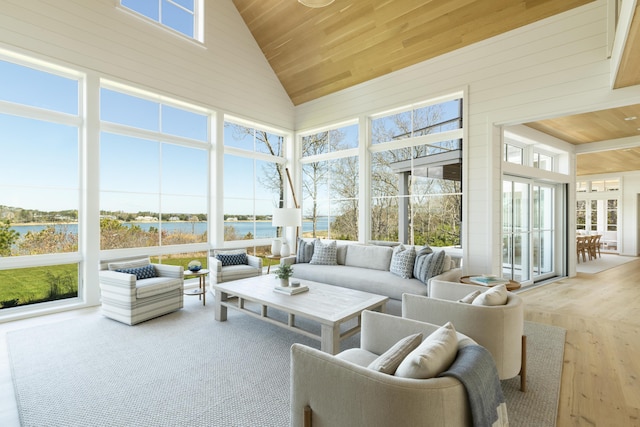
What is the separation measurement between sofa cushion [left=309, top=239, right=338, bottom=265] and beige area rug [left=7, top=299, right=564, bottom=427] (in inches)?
68.1

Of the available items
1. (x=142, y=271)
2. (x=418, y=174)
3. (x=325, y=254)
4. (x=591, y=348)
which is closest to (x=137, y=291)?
(x=142, y=271)

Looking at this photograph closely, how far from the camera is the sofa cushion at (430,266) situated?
3836 millimetres

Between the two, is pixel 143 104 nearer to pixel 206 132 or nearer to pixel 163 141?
pixel 163 141

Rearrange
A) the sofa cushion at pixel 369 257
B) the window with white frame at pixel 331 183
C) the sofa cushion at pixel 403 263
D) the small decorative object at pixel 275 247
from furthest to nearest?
the window with white frame at pixel 331 183, the small decorative object at pixel 275 247, the sofa cushion at pixel 369 257, the sofa cushion at pixel 403 263

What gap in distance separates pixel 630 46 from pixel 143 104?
6.05 metres

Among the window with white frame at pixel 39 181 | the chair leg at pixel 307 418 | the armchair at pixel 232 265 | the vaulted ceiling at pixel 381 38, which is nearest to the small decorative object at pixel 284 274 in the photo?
the armchair at pixel 232 265

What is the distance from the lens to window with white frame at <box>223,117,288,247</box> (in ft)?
20.4

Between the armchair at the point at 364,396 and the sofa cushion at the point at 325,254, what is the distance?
3546 mm

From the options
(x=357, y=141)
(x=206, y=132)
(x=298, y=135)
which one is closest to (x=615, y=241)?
(x=357, y=141)

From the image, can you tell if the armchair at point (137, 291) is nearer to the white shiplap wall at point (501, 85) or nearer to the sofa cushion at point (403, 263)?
the sofa cushion at point (403, 263)

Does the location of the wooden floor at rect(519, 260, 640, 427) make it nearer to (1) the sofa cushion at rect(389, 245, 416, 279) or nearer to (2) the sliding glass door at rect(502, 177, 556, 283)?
(2) the sliding glass door at rect(502, 177, 556, 283)

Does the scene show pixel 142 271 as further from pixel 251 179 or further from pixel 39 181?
pixel 251 179

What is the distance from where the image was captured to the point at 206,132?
5887 mm

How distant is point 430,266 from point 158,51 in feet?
17.2
